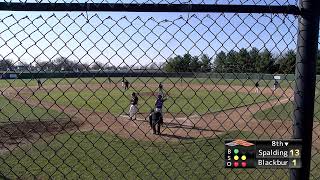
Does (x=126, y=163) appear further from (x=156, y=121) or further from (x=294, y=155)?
(x=294, y=155)

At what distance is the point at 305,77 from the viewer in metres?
2.89

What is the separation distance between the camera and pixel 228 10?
2.77 meters

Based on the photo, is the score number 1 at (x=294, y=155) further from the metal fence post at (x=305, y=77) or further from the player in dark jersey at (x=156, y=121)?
the player in dark jersey at (x=156, y=121)

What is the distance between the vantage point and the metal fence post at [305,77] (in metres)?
2.84

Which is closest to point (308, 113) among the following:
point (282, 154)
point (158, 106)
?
point (282, 154)

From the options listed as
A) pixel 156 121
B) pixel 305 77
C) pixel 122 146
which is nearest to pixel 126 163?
pixel 122 146

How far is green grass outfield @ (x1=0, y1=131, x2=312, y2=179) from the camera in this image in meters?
9.11

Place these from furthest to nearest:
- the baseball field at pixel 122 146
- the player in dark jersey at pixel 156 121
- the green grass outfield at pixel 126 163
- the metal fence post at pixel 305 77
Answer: the player in dark jersey at pixel 156 121, the green grass outfield at pixel 126 163, the baseball field at pixel 122 146, the metal fence post at pixel 305 77
